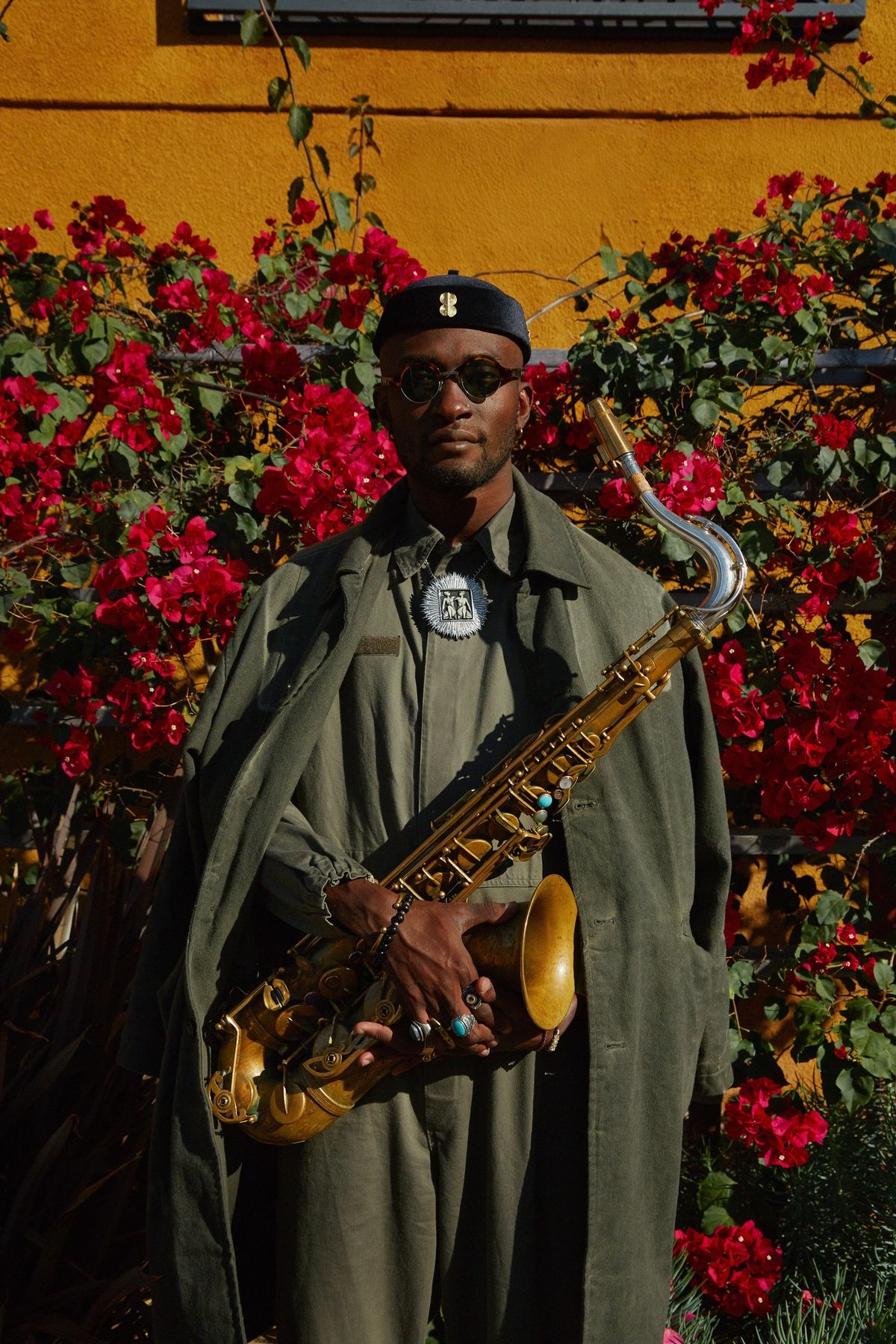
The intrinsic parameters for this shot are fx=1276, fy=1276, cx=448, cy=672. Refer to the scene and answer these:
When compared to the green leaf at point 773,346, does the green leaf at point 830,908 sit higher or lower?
lower

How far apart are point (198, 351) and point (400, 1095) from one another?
2460 mm

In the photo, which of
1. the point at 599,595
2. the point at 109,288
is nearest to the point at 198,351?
the point at 109,288

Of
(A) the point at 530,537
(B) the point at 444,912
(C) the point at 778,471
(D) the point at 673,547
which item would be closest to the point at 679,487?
(D) the point at 673,547

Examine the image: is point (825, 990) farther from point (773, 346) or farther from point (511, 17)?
point (511, 17)

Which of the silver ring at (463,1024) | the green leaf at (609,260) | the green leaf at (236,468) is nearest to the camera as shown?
the silver ring at (463,1024)

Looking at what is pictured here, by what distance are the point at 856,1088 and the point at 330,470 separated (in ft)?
7.41

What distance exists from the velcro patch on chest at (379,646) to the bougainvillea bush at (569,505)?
1071 mm

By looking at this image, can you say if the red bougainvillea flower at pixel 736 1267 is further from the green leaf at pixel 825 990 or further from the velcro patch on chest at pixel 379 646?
the velcro patch on chest at pixel 379 646

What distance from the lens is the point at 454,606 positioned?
2.47 meters

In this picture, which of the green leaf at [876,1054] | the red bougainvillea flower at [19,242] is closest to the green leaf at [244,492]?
the red bougainvillea flower at [19,242]

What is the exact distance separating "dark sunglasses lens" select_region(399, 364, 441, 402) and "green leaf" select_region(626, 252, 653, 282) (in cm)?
178

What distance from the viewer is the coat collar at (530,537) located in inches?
96.0

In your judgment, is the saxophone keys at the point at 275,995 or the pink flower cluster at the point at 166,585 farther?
the pink flower cluster at the point at 166,585

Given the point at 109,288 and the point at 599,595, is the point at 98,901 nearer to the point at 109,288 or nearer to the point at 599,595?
the point at 599,595
